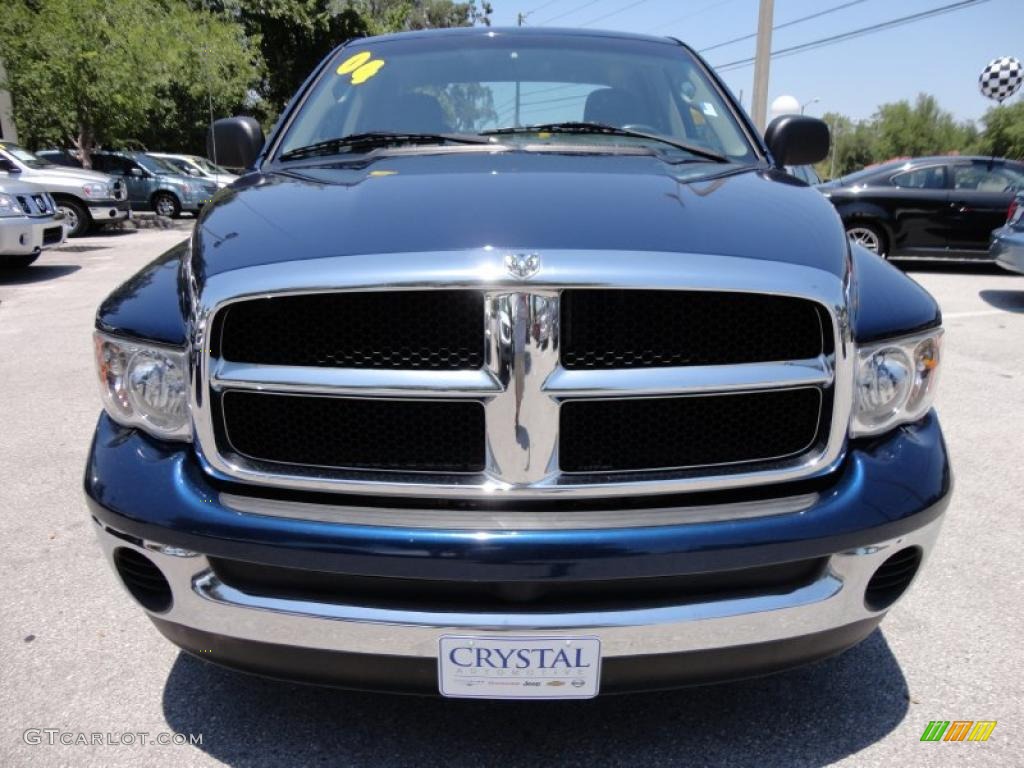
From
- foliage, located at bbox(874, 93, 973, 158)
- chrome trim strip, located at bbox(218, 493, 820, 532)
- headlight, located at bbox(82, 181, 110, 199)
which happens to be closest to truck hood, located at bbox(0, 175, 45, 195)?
headlight, located at bbox(82, 181, 110, 199)

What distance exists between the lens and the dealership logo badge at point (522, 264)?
5.21 ft

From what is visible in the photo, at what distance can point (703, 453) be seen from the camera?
68.8 inches

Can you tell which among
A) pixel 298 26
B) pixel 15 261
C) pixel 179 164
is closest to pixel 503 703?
pixel 15 261

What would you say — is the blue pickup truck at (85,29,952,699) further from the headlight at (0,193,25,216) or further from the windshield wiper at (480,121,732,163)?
the headlight at (0,193,25,216)

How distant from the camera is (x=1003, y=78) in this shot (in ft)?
58.2

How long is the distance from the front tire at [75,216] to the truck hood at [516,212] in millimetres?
13912

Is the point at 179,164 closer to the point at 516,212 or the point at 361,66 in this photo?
the point at 361,66

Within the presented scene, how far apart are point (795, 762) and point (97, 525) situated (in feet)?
5.80

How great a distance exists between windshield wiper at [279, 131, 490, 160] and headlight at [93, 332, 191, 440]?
1088 mm

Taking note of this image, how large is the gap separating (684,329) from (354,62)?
2146mm

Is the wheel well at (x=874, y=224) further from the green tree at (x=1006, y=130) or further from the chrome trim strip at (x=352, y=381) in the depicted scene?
the green tree at (x=1006, y=130)

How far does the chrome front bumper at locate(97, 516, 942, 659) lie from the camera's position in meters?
1.62

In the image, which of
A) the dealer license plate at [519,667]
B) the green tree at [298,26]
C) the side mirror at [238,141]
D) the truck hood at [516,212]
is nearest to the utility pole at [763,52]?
the side mirror at [238,141]

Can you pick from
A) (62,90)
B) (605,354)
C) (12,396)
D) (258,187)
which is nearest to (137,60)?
(62,90)
